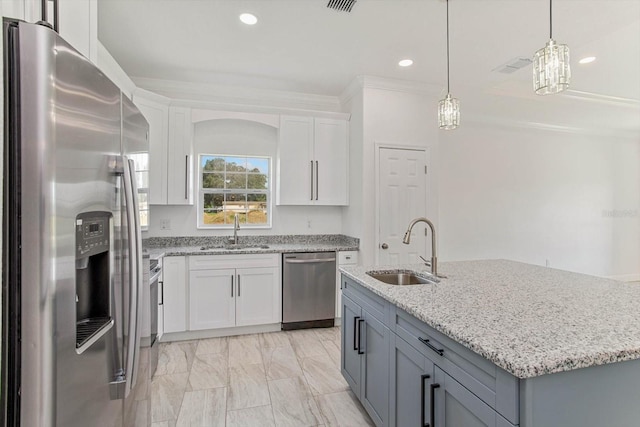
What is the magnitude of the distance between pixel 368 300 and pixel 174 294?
2.24 m

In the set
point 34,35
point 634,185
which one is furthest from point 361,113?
point 634,185

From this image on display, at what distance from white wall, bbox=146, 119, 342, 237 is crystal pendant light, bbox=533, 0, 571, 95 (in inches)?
112

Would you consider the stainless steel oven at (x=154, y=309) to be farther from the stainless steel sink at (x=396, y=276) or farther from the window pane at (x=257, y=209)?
the stainless steel sink at (x=396, y=276)

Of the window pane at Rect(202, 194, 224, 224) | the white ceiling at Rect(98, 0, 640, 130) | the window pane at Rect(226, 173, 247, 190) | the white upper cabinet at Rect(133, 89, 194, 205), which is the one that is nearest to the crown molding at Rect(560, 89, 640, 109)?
the white ceiling at Rect(98, 0, 640, 130)

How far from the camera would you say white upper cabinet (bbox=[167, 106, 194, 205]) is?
3.46 metres

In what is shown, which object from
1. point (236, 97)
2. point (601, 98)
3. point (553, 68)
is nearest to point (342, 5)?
point (553, 68)

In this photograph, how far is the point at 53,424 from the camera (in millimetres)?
743

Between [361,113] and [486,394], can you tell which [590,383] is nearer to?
[486,394]

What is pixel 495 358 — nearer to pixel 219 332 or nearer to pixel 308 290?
pixel 308 290

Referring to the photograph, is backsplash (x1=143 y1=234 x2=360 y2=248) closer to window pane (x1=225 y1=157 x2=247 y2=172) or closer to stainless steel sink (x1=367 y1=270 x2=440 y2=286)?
window pane (x1=225 y1=157 x2=247 y2=172)

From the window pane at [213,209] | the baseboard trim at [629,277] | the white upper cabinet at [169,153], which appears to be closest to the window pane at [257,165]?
the window pane at [213,209]

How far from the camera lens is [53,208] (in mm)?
729

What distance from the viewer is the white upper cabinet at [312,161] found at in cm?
383

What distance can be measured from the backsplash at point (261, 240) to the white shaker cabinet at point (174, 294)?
0.58 metres
